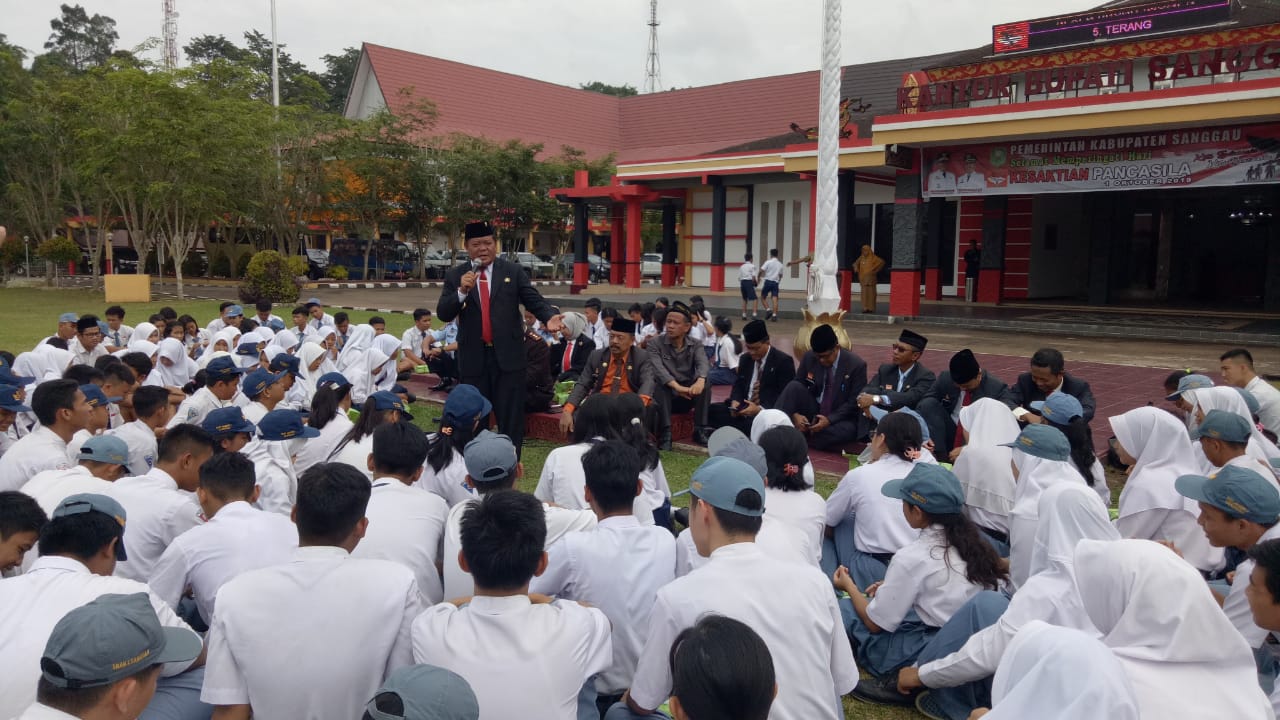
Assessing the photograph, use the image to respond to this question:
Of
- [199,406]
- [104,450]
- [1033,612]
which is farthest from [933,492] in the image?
[199,406]

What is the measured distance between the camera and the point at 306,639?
2432 mm

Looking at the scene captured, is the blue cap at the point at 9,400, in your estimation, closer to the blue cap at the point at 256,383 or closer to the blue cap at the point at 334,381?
the blue cap at the point at 256,383

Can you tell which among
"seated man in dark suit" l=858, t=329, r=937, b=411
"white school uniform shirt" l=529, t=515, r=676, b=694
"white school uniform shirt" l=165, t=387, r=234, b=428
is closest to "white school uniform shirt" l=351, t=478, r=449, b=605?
"white school uniform shirt" l=529, t=515, r=676, b=694

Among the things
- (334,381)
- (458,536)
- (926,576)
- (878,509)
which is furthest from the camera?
(334,381)

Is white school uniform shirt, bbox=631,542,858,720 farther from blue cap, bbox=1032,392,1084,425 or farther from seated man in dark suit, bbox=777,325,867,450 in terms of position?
seated man in dark suit, bbox=777,325,867,450

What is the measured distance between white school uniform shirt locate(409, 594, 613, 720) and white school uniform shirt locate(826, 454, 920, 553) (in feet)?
6.73

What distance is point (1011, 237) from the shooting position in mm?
20703

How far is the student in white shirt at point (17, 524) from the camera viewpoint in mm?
2943

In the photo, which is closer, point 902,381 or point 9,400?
point 9,400

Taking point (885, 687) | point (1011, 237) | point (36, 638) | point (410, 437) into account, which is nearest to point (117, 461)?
point (410, 437)

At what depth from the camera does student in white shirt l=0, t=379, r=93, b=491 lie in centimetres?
437

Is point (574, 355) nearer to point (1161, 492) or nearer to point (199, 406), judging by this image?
point (199, 406)

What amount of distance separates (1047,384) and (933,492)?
349 centimetres

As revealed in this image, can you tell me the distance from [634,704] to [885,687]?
1397 mm
